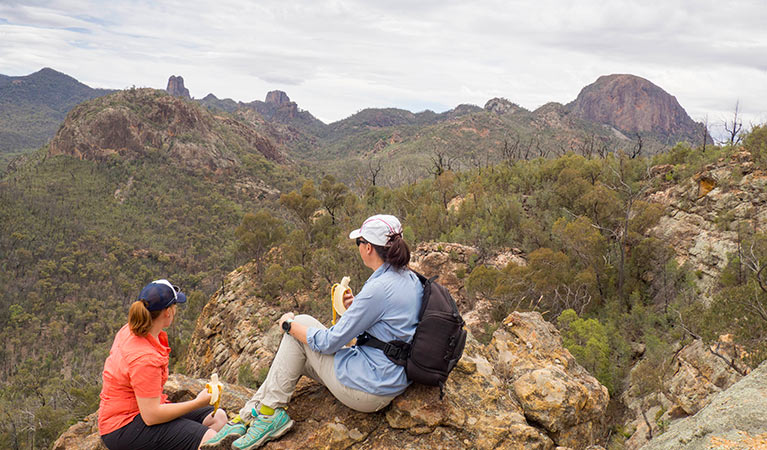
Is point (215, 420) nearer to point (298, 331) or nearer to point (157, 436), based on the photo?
point (157, 436)

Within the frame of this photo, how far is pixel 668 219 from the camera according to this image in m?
13.6

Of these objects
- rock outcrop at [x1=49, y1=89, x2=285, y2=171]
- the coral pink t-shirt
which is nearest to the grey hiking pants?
the coral pink t-shirt

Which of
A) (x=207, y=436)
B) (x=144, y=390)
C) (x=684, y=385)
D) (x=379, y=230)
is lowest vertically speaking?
(x=684, y=385)

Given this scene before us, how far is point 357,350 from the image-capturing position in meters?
2.78

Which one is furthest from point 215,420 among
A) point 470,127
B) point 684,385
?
point 470,127

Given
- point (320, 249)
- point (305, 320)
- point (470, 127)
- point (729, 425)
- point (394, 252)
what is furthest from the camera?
point (470, 127)

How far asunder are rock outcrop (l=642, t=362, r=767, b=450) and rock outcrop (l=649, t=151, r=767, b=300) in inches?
351

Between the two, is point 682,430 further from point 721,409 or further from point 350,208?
point 350,208

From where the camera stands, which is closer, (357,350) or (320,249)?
(357,350)

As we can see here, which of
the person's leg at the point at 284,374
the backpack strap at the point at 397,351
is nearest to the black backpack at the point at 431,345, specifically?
the backpack strap at the point at 397,351

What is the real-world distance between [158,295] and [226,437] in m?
1.15

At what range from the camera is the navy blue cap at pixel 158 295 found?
2.72 meters

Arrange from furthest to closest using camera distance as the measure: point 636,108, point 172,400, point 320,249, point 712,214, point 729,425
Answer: point 636,108, point 320,249, point 712,214, point 172,400, point 729,425

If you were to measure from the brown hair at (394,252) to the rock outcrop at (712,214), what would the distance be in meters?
10.8
